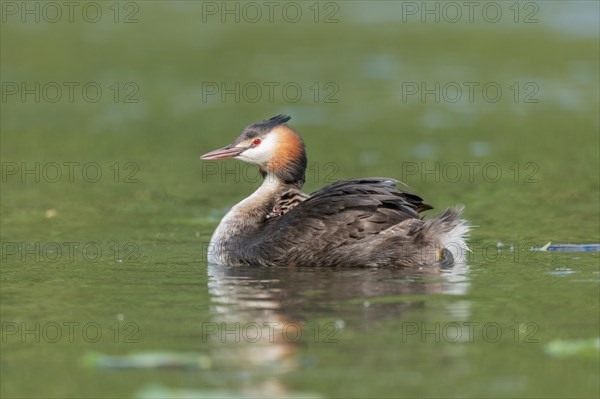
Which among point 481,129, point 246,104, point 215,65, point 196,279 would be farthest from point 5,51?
point 196,279

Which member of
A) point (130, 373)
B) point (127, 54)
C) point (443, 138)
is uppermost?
point (127, 54)

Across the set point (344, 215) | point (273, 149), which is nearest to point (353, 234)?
point (344, 215)

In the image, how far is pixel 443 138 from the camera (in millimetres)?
21406

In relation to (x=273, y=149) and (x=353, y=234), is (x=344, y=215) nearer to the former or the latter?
(x=353, y=234)

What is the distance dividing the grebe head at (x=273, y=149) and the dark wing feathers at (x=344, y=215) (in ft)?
3.25

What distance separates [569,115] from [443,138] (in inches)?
127

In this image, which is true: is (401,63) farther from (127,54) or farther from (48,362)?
(48,362)

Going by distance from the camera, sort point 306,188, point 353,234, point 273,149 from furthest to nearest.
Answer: point 306,188, point 273,149, point 353,234

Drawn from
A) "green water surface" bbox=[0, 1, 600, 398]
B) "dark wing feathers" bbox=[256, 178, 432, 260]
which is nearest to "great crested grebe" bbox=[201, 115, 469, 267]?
"dark wing feathers" bbox=[256, 178, 432, 260]

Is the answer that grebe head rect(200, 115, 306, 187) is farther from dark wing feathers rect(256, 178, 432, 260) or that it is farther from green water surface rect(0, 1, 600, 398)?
green water surface rect(0, 1, 600, 398)

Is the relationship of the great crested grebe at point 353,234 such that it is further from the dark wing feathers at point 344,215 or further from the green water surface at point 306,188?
the green water surface at point 306,188

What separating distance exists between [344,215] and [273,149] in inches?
58.0

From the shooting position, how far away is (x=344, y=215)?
40.1 ft

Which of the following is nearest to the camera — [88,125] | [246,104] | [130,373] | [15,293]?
[130,373]
